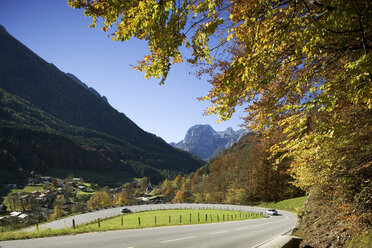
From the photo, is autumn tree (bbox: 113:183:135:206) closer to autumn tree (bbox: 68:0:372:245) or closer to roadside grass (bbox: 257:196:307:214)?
roadside grass (bbox: 257:196:307:214)

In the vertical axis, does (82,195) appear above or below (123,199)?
below

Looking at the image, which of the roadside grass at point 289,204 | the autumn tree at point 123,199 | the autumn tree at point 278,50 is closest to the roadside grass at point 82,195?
the autumn tree at point 123,199

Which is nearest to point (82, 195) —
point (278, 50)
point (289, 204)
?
point (289, 204)

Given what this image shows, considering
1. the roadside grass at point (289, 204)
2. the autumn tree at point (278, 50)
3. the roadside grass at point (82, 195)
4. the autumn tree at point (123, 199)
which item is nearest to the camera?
the autumn tree at point (278, 50)

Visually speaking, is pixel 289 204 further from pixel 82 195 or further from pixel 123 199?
pixel 82 195

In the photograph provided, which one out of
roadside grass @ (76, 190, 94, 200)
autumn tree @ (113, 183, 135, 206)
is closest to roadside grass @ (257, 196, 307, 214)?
autumn tree @ (113, 183, 135, 206)

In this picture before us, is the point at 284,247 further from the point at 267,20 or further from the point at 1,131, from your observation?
the point at 1,131

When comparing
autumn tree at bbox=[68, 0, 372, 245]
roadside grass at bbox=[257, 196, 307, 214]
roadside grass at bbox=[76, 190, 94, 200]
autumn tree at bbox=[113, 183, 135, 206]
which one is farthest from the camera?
roadside grass at bbox=[76, 190, 94, 200]

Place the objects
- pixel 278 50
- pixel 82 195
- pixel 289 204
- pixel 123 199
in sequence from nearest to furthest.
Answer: pixel 278 50 → pixel 289 204 → pixel 123 199 → pixel 82 195

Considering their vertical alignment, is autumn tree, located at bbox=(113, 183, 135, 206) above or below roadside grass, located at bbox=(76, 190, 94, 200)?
above

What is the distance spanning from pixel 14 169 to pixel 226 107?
20076cm

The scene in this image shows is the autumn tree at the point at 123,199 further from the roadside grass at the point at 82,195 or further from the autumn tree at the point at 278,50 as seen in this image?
the autumn tree at the point at 278,50

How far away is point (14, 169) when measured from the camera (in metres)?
154

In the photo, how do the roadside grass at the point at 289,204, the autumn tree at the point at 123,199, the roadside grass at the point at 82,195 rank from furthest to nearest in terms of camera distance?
the roadside grass at the point at 82,195, the autumn tree at the point at 123,199, the roadside grass at the point at 289,204
